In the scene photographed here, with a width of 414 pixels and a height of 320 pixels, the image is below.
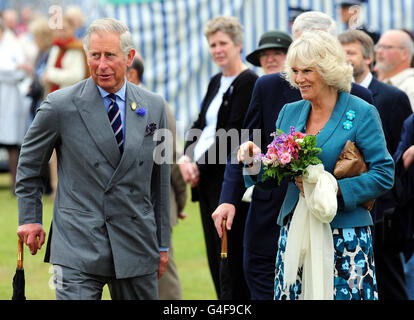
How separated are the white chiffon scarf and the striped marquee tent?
35.7ft

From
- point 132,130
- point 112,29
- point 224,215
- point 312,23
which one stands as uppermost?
point 312,23

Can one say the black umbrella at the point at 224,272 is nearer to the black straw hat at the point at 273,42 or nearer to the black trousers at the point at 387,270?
the black trousers at the point at 387,270

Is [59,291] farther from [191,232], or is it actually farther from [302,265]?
[191,232]

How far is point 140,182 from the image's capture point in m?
5.00

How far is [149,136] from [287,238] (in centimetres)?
101

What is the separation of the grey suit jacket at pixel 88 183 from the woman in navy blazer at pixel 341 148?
2.26 feet

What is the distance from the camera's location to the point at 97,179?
4840 millimetres

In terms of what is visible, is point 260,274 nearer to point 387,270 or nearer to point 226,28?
point 387,270

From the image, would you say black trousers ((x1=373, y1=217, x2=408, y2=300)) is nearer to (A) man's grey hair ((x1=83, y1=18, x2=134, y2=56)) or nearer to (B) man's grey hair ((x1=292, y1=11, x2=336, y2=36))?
(B) man's grey hair ((x1=292, y1=11, x2=336, y2=36))

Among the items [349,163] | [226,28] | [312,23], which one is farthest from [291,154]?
[226,28]

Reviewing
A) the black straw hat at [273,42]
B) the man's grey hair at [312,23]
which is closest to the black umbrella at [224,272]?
the man's grey hair at [312,23]

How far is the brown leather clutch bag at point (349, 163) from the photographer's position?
471 cm

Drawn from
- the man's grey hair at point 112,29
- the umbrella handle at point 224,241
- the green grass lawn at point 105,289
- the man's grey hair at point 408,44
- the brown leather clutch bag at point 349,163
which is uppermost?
the man's grey hair at point 408,44

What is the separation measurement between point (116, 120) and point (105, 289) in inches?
81.5
